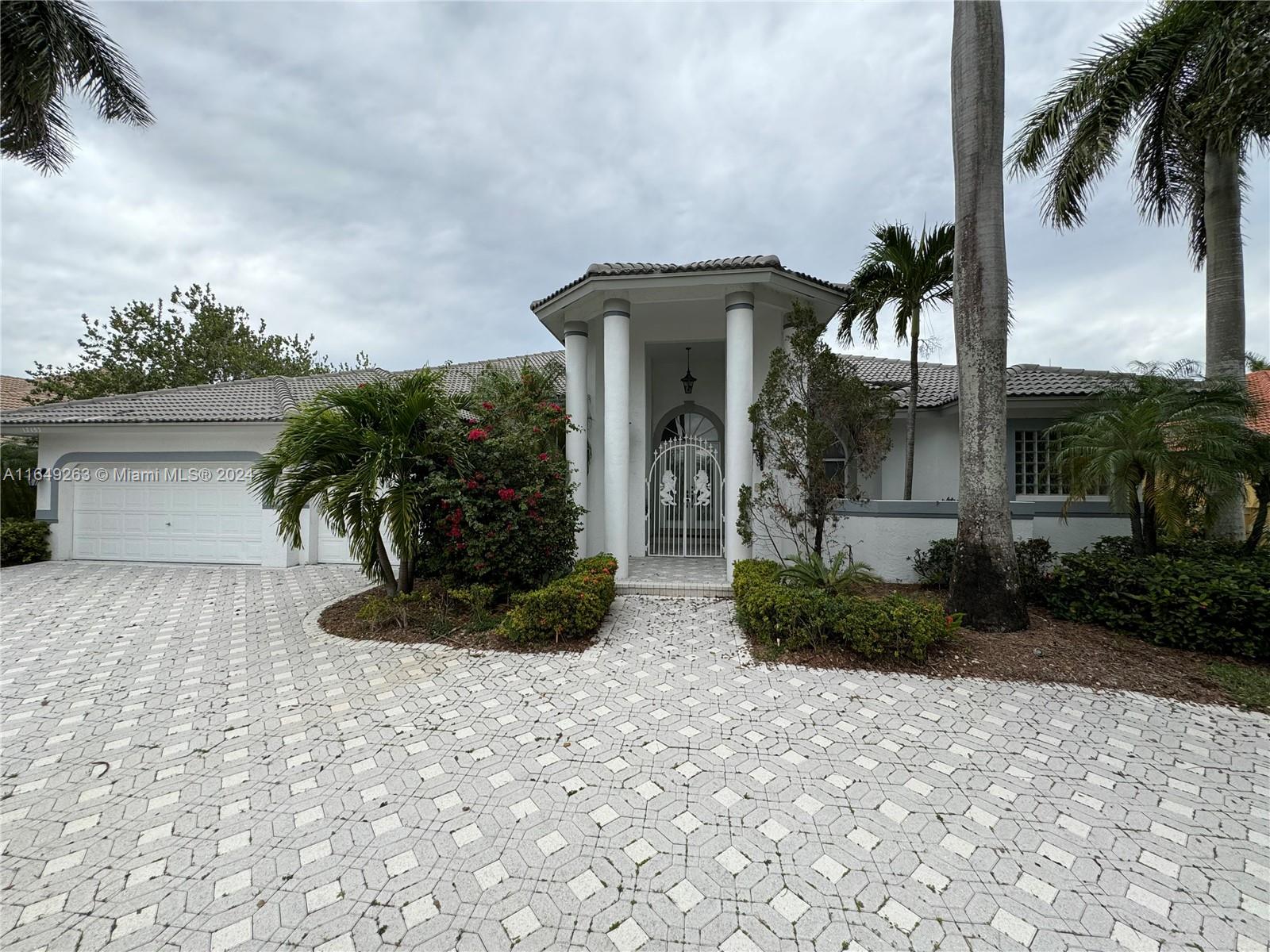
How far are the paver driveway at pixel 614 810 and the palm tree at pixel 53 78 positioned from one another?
914 centimetres

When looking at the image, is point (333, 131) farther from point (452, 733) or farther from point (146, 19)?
point (452, 733)

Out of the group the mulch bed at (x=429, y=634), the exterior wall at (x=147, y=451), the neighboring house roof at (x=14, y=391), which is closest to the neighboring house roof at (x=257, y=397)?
the exterior wall at (x=147, y=451)

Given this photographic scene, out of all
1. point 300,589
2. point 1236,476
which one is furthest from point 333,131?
point 1236,476

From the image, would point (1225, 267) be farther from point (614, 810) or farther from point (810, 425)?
point (614, 810)

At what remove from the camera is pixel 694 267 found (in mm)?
7395

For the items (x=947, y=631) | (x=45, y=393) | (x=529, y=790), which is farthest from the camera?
(x=45, y=393)

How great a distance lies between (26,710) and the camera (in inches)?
162

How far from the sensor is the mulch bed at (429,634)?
5617 millimetres

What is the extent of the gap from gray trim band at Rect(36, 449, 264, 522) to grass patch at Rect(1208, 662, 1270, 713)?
1533 cm

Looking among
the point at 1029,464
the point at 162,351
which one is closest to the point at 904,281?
the point at 1029,464

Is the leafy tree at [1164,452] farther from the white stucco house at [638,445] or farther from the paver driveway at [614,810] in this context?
the paver driveway at [614,810]

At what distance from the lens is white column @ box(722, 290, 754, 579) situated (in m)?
7.59

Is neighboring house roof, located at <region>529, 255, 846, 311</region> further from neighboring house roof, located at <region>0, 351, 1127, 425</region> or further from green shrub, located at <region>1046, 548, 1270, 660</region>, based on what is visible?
green shrub, located at <region>1046, 548, 1270, 660</region>

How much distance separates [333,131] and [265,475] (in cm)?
760
